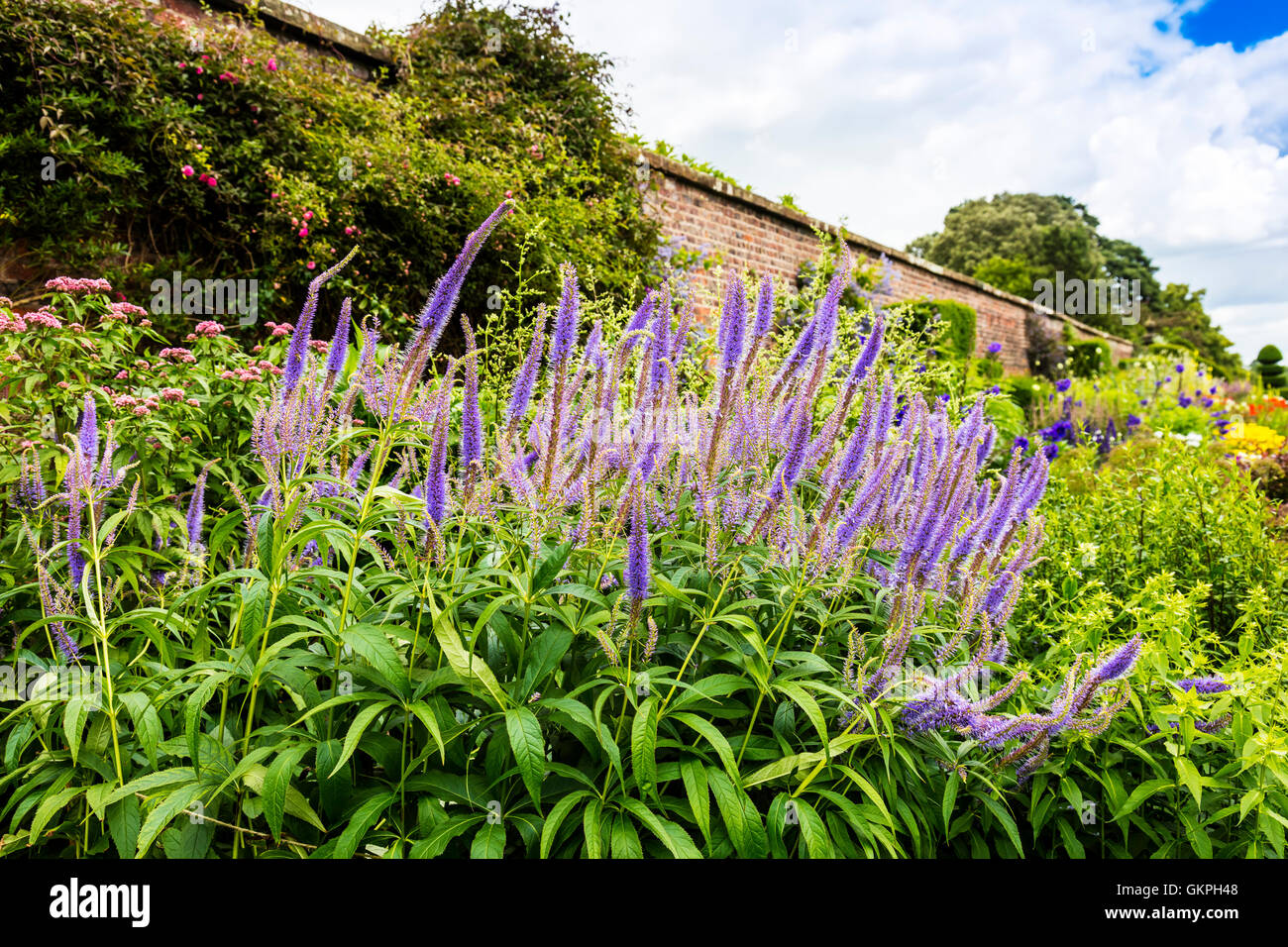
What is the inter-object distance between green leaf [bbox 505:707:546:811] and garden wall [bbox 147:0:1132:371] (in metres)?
1.51

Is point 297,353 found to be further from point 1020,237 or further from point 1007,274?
point 1020,237

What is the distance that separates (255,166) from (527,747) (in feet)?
19.6

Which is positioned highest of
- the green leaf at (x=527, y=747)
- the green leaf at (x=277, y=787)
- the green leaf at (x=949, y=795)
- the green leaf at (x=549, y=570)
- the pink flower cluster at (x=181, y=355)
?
the pink flower cluster at (x=181, y=355)

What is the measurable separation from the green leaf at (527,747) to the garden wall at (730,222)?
1.51 m

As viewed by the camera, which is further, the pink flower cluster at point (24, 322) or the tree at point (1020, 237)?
the tree at point (1020, 237)

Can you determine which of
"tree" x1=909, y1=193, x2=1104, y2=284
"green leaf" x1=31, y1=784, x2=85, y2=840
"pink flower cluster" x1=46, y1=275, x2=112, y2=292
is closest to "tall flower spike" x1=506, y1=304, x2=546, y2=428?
"green leaf" x1=31, y1=784, x2=85, y2=840

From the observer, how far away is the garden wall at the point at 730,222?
23.6 ft

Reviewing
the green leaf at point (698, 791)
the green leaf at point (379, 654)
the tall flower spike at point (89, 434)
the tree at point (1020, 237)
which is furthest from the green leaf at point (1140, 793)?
the tree at point (1020, 237)

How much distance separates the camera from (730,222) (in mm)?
11188

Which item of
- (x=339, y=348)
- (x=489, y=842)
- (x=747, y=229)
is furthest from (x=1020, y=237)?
(x=489, y=842)

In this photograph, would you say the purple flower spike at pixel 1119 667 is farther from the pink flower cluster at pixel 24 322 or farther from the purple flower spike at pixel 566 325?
the pink flower cluster at pixel 24 322

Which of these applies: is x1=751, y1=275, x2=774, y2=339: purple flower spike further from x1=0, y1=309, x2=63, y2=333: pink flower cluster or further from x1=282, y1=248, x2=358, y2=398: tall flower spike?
x1=0, y1=309, x2=63, y2=333: pink flower cluster

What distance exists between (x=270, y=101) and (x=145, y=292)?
185 cm

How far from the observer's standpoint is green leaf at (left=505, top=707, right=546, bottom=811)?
4.79 feet
